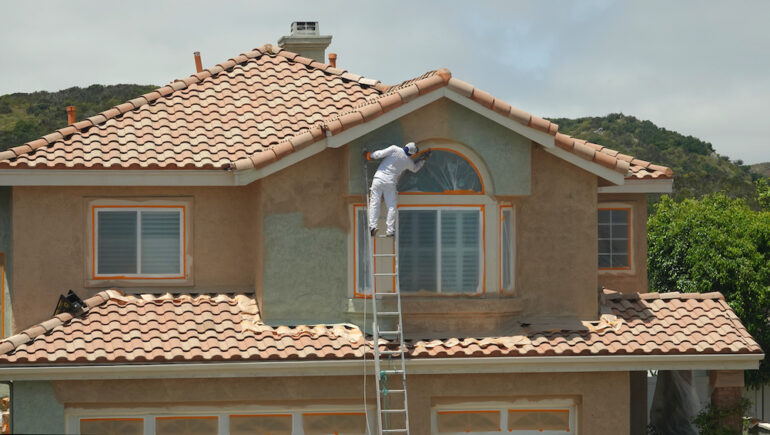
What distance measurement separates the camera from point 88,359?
20.5 m

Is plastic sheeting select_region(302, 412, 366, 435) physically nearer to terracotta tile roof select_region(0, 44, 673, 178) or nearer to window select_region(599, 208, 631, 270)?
terracotta tile roof select_region(0, 44, 673, 178)

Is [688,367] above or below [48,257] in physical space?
below

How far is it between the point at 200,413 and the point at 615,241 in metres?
10.0

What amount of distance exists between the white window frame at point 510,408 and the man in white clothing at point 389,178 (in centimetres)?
336

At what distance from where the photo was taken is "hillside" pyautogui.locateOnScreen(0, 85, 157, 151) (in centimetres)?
5959

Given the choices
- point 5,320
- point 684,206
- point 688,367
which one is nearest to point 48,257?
point 5,320

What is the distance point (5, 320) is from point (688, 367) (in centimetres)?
1324

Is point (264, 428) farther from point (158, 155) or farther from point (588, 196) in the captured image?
point (588, 196)

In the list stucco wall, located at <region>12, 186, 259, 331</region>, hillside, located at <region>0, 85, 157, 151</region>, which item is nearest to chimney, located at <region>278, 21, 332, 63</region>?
stucco wall, located at <region>12, 186, 259, 331</region>

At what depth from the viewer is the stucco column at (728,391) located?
2241 centimetres

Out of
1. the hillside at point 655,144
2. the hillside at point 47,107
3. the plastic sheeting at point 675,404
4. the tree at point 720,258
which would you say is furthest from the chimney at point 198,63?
the hillside at point 655,144

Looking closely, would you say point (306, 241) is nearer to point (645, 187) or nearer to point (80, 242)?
point (80, 242)

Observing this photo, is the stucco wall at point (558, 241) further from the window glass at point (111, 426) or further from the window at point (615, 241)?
the window glass at point (111, 426)

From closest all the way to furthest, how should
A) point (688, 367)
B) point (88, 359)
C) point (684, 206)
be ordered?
Answer: point (88, 359), point (688, 367), point (684, 206)
